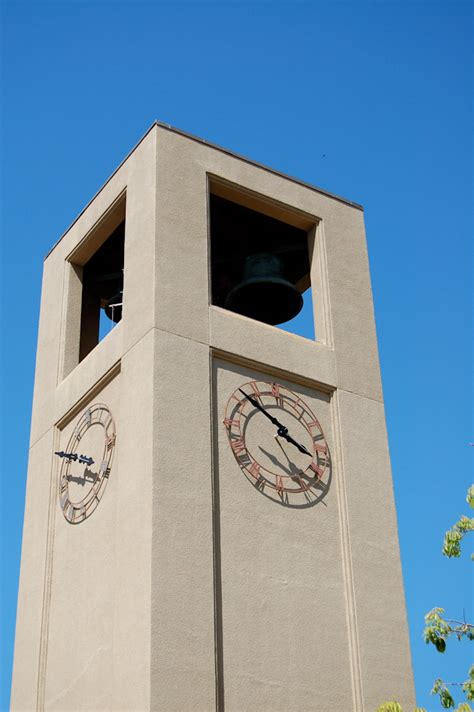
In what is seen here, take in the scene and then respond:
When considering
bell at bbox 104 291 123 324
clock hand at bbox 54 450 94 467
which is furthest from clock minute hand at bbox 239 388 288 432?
bell at bbox 104 291 123 324

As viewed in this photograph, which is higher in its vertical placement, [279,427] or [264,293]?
[264,293]

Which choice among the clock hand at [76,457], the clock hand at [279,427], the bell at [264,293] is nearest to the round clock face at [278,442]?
the clock hand at [279,427]

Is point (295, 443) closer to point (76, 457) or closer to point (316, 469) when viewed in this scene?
point (316, 469)

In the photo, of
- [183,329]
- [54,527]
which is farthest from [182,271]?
[54,527]

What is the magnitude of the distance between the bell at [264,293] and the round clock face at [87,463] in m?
2.55

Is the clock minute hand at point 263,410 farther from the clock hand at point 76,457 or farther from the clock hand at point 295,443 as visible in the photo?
Answer: the clock hand at point 76,457

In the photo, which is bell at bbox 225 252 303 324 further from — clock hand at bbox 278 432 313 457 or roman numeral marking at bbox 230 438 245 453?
roman numeral marking at bbox 230 438 245 453

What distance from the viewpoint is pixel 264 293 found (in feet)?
56.0

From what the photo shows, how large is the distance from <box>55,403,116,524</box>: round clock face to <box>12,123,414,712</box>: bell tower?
0.03m

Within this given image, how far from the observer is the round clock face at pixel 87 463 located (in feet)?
49.3

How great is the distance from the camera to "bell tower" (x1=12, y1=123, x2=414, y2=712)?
13359 millimetres

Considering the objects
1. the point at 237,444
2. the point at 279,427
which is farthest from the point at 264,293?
the point at 237,444

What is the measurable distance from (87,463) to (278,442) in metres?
2.23

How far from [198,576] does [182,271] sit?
12.5 feet
